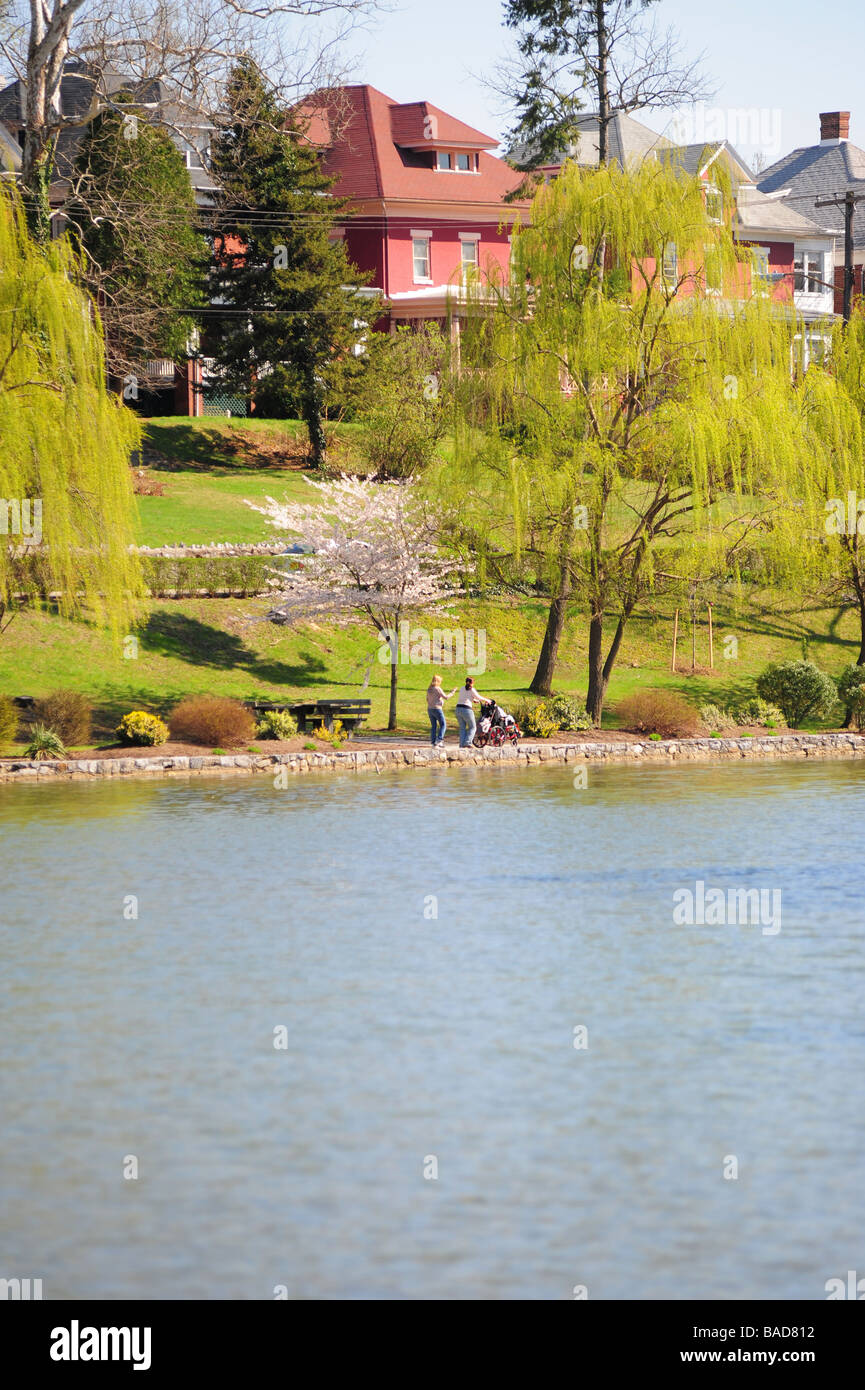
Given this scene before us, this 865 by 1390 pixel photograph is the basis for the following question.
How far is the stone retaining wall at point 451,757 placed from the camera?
28.0 metres

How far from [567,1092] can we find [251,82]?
113 feet

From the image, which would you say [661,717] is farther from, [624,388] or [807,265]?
[807,265]

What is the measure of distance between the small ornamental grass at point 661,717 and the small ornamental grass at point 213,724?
8521 mm

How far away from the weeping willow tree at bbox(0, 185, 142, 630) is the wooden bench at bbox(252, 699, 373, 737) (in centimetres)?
402

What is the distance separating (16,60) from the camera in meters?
35.6

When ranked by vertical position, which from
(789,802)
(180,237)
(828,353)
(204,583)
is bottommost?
(789,802)

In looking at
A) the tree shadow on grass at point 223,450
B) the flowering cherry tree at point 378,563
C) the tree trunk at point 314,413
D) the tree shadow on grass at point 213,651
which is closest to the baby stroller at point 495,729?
the flowering cherry tree at point 378,563

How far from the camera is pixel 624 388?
3347 centimetres

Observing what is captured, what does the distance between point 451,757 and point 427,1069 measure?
19.2 m

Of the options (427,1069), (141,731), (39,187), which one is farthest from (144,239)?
(427,1069)

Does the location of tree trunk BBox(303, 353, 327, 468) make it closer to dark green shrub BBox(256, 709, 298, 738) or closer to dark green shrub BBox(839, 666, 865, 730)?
dark green shrub BBox(839, 666, 865, 730)
